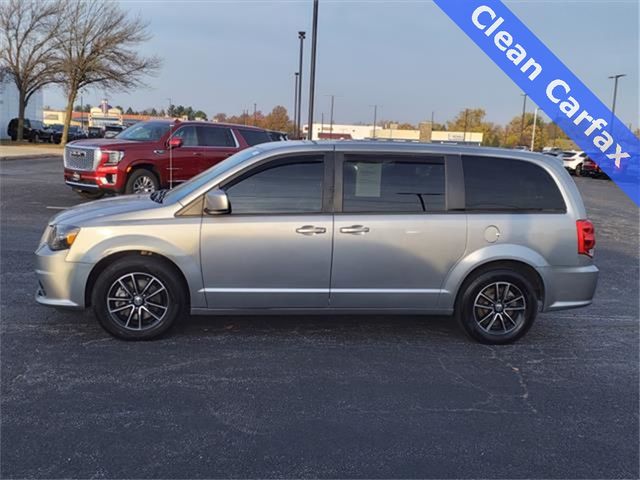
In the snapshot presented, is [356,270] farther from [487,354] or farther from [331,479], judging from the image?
[331,479]

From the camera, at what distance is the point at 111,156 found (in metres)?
12.0

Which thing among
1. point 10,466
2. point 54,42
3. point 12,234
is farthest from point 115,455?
point 54,42

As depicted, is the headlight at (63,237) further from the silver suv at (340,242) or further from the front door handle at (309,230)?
the front door handle at (309,230)

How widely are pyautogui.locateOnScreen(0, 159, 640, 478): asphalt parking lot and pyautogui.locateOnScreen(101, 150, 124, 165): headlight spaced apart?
6.49m

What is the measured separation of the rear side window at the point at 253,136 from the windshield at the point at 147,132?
5.71 ft

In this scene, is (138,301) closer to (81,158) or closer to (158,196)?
(158,196)

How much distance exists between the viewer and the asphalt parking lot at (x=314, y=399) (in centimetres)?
320

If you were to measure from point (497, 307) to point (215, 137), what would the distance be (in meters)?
9.38

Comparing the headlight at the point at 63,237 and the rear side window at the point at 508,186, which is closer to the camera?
the headlight at the point at 63,237

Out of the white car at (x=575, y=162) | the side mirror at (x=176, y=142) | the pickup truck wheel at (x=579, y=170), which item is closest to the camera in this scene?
the side mirror at (x=176, y=142)

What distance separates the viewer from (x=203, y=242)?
4.72 m

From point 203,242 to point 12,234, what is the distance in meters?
5.62

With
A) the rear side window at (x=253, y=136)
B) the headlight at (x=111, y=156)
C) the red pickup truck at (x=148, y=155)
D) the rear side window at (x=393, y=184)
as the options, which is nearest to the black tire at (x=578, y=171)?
the rear side window at (x=253, y=136)

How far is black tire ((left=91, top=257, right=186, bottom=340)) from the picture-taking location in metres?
4.71
